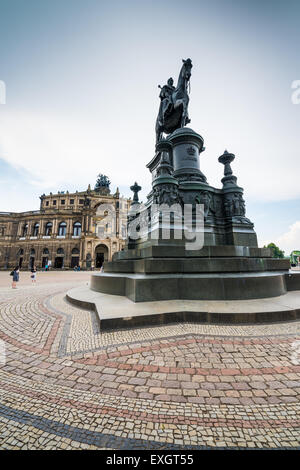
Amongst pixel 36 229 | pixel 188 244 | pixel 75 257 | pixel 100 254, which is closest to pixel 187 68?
pixel 188 244

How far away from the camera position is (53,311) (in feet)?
16.4

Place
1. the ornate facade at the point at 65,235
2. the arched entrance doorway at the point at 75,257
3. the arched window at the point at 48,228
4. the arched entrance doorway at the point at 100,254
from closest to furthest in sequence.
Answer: the ornate facade at the point at 65,235 < the arched entrance doorway at the point at 75,257 < the arched entrance doorway at the point at 100,254 < the arched window at the point at 48,228

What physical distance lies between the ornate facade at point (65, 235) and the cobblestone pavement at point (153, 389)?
135 ft

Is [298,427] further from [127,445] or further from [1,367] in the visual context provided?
[1,367]

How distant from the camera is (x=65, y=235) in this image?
46.6m

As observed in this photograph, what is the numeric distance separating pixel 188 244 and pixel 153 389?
4.30 m

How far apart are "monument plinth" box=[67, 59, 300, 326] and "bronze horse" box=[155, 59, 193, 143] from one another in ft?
0.14

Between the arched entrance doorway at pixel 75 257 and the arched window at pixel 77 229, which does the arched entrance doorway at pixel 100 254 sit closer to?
the arched entrance doorway at pixel 75 257

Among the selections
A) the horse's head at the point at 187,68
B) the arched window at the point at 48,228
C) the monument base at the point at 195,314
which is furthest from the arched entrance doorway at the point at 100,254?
the monument base at the point at 195,314

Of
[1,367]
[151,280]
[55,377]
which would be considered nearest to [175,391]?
[55,377]

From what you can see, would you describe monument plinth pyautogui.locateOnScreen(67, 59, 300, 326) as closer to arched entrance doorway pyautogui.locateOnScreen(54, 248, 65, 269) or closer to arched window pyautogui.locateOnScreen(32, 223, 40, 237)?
arched entrance doorway pyautogui.locateOnScreen(54, 248, 65, 269)

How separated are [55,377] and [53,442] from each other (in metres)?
0.92

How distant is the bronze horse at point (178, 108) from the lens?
31.2 feet

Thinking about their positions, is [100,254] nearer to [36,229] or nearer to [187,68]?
[36,229]
